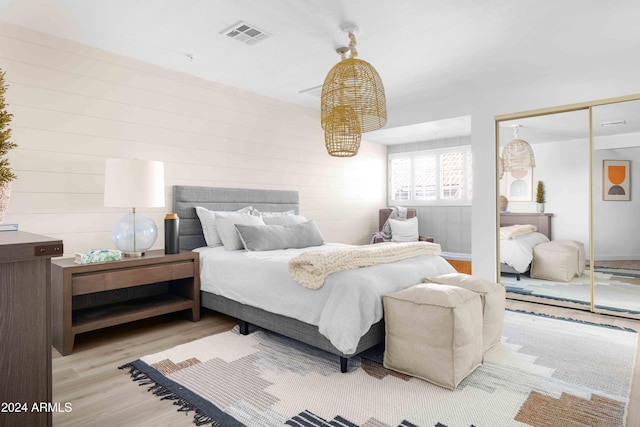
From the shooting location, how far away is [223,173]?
4312 mm

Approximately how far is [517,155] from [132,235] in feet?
13.2

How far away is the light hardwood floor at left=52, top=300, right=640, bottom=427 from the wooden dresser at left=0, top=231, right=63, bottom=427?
28.7 inches

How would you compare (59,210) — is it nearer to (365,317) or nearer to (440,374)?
(365,317)

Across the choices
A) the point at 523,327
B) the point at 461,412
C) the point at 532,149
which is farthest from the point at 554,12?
the point at 461,412

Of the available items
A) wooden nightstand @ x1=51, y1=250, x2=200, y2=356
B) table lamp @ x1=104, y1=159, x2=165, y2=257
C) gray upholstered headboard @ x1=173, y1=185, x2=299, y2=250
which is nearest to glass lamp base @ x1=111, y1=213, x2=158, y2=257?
table lamp @ x1=104, y1=159, x2=165, y2=257

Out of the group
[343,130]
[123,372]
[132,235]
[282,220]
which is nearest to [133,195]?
[132,235]

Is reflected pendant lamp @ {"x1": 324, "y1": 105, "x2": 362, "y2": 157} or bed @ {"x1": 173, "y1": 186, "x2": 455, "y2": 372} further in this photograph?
reflected pendant lamp @ {"x1": 324, "y1": 105, "x2": 362, "y2": 157}

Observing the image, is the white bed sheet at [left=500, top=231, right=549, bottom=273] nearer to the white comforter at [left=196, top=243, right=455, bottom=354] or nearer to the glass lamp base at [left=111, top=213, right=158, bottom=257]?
the white comforter at [left=196, top=243, right=455, bottom=354]

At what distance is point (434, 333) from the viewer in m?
2.13

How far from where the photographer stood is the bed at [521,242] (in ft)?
13.5

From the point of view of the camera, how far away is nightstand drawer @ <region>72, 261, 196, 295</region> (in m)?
2.74

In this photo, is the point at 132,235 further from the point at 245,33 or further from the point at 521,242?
the point at 521,242

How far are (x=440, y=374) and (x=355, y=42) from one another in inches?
98.7

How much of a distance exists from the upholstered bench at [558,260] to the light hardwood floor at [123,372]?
1.35 feet
